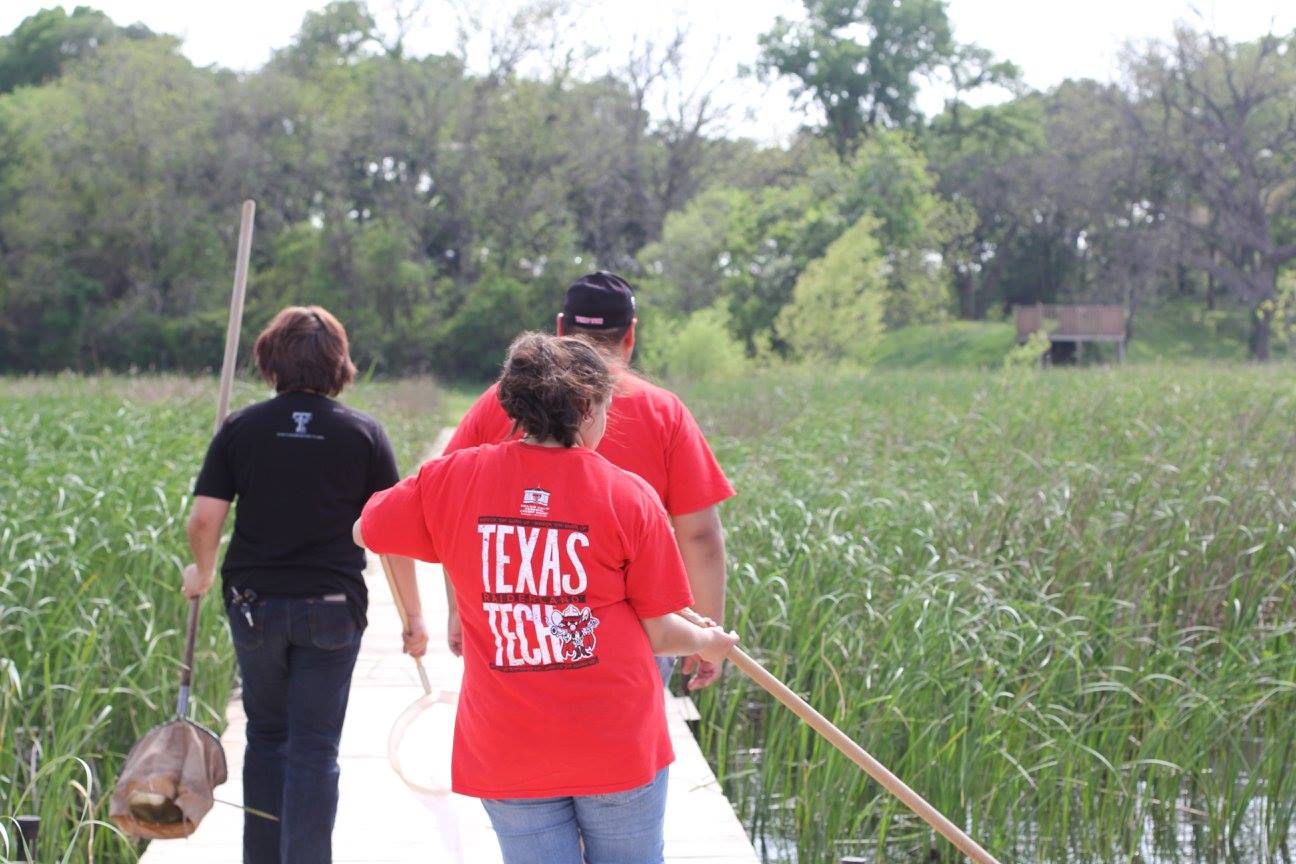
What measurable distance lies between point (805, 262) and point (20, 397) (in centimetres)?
2756

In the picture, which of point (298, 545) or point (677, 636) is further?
point (298, 545)

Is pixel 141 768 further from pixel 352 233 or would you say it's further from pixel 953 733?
pixel 352 233

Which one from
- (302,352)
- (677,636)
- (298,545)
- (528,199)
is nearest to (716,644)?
(677,636)

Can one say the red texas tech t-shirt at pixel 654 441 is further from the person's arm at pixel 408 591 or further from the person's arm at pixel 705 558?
the person's arm at pixel 408 591

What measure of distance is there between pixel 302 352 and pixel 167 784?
1059 mm

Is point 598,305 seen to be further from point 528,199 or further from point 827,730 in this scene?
point 528,199

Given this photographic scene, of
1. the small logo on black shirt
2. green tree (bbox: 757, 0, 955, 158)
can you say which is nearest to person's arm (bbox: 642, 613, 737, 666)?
the small logo on black shirt

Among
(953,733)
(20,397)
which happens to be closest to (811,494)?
(953,733)

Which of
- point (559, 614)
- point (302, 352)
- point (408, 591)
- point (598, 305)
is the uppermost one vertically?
point (598, 305)

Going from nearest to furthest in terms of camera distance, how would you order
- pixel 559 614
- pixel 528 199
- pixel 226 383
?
pixel 559 614 → pixel 226 383 → pixel 528 199

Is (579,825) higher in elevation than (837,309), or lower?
higher

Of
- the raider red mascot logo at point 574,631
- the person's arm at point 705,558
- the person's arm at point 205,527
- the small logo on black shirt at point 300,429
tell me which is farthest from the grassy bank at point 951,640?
the raider red mascot logo at point 574,631

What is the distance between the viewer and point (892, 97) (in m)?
57.1

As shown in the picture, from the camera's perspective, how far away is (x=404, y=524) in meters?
2.66
